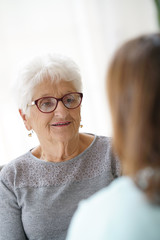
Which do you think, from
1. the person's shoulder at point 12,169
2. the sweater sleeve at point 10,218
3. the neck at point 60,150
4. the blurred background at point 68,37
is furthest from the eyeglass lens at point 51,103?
the blurred background at point 68,37

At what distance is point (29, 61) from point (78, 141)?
0.52 metres

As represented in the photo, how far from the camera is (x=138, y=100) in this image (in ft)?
2.02

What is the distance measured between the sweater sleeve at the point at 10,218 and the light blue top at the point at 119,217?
0.82 m

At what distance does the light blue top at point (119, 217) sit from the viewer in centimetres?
60

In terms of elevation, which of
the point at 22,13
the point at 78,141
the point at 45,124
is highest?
the point at 22,13

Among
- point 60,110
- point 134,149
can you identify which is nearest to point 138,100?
point 134,149

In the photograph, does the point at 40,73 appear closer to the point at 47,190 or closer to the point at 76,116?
the point at 76,116

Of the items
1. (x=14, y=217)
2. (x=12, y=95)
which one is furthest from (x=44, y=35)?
(x=14, y=217)

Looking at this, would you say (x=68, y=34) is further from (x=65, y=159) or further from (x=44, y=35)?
(x=65, y=159)

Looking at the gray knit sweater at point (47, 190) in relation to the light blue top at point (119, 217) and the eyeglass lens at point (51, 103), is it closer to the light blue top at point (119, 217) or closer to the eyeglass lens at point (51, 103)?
the eyeglass lens at point (51, 103)

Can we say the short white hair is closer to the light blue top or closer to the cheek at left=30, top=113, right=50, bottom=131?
the cheek at left=30, top=113, right=50, bottom=131

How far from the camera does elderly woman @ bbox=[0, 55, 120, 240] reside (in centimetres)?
140

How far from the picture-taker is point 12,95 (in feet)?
5.17

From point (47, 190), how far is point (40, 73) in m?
0.61
